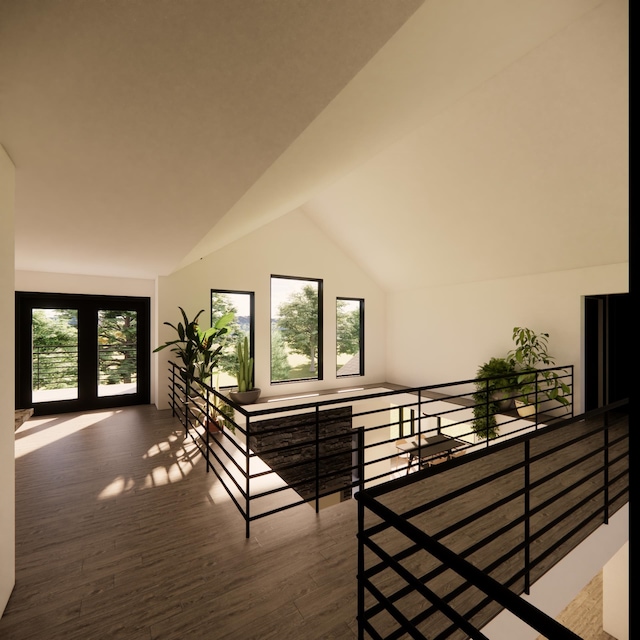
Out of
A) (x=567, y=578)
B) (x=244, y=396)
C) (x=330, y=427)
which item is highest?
(x=244, y=396)

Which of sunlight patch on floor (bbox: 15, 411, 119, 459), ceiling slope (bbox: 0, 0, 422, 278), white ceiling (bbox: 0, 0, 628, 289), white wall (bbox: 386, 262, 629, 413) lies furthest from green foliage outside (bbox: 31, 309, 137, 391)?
white wall (bbox: 386, 262, 629, 413)

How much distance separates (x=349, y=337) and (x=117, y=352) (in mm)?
4552

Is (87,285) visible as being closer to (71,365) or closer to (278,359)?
(71,365)

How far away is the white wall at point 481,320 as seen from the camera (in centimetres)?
510

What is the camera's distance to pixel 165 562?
2.30 metres

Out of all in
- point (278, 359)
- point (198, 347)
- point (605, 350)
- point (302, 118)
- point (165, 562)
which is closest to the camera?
point (302, 118)

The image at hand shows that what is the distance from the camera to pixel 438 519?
2713 millimetres

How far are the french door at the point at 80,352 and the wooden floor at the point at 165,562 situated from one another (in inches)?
96.1

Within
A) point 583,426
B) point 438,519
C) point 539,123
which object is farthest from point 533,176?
point 438,519

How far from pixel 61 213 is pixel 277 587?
116 inches

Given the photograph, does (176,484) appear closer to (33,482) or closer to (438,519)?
(33,482)

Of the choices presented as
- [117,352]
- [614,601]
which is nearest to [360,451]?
[614,601]

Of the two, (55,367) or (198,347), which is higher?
(198,347)

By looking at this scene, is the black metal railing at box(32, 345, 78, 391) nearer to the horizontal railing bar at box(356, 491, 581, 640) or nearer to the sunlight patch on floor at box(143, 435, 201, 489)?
the sunlight patch on floor at box(143, 435, 201, 489)
